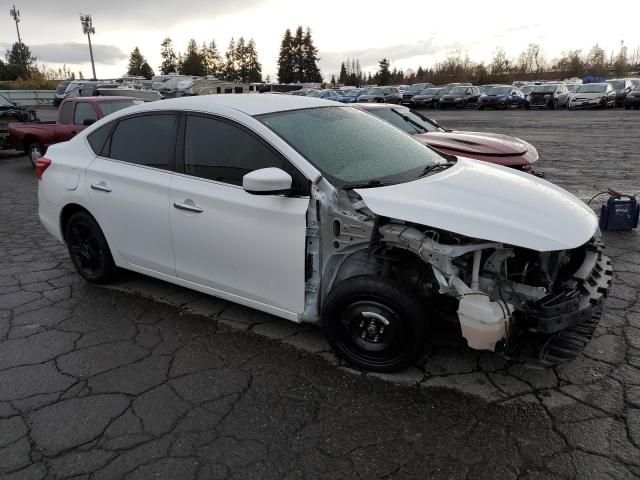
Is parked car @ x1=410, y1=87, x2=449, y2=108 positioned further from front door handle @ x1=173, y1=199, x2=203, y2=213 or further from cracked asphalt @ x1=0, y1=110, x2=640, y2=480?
front door handle @ x1=173, y1=199, x2=203, y2=213

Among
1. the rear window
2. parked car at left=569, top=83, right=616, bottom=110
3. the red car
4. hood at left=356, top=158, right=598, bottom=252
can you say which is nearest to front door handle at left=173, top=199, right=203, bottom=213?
hood at left=356, top=158, right=598, bottom=252

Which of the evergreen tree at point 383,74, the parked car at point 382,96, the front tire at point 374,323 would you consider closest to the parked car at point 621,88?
the parked car at point 382,96

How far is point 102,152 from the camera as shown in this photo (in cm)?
438

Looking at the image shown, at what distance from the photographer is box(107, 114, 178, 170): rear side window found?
388cm

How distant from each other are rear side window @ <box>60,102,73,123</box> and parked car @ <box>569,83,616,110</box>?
28158mm

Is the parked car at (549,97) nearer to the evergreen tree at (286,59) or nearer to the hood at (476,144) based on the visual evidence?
the hood at (476,144)

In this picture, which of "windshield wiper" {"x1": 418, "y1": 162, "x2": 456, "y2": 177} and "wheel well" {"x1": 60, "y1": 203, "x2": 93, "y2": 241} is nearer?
"windshield wiper" {"x1": 418, "y1": 162, "x2": 456, "y2": 177}

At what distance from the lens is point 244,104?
379 centimetres

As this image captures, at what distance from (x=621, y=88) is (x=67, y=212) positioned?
112ft

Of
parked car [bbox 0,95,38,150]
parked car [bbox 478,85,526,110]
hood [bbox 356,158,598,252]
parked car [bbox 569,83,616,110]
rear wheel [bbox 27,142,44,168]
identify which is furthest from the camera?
parked car [bbox 478,85,526,110]

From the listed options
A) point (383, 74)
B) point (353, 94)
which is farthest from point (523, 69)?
point (353, 94)

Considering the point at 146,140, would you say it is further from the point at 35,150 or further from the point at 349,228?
the point at 35,150

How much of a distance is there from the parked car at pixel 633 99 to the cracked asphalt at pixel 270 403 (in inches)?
1159

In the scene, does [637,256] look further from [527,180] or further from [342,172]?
[342,172]
